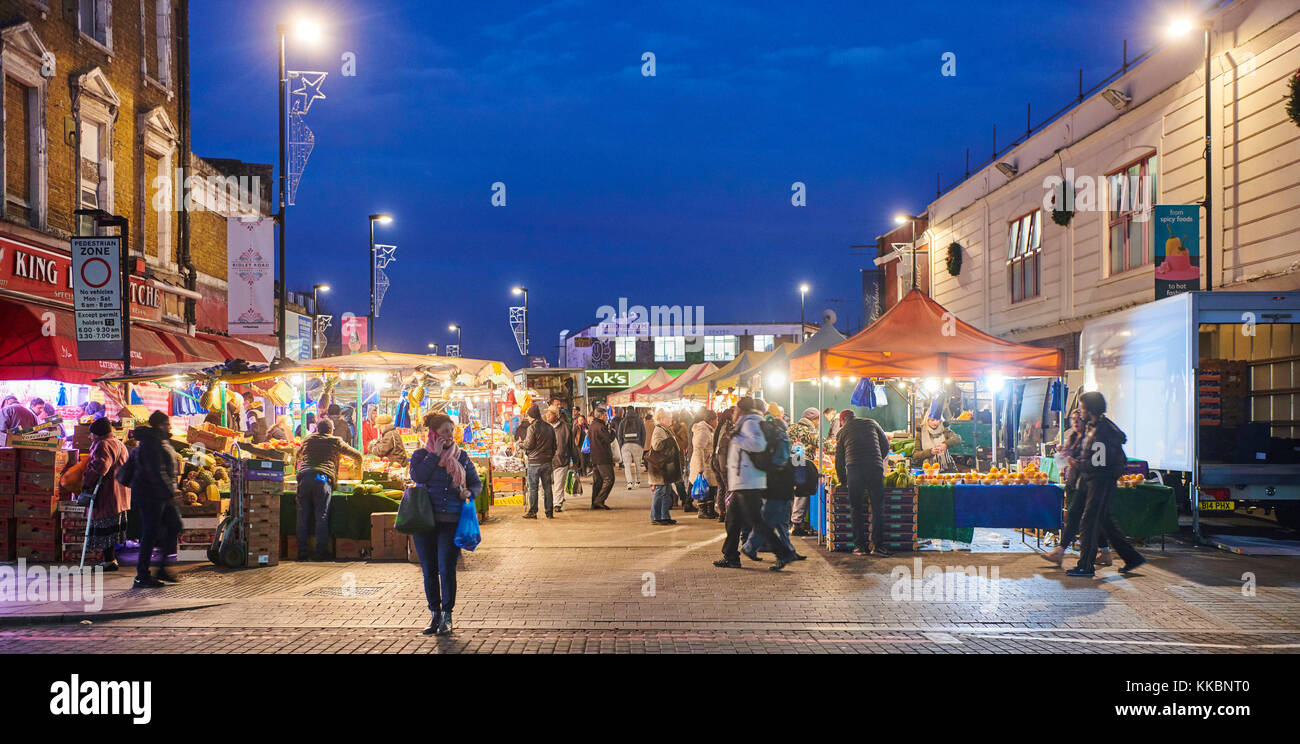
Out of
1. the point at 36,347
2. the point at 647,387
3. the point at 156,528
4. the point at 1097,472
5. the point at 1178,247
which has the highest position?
the point at 1178,247

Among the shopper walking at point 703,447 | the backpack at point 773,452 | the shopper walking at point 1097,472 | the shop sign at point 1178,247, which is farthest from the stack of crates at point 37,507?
the shop sign at point 1178,247

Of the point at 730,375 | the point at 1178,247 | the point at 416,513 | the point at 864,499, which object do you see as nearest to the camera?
the point at 416,513

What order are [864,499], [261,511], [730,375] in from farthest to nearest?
[730,375], [864,499], [261,511]

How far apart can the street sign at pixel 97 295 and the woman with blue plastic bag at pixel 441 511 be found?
693cm

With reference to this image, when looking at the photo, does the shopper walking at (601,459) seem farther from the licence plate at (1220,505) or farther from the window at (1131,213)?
the window at (1131,213)

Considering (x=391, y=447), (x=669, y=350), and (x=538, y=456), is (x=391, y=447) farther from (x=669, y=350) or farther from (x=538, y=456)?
(x=669, y=350)

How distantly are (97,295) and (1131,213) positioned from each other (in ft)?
60.2

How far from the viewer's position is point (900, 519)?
1294 cm

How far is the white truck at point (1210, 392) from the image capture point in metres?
12.8

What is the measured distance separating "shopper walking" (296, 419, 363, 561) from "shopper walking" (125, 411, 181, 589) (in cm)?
177

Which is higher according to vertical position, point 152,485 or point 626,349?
point 626,349

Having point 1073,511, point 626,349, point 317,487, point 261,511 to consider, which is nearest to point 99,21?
point 317,487
